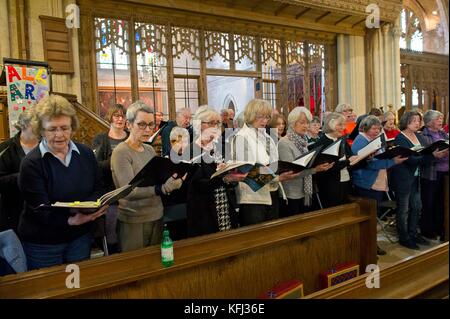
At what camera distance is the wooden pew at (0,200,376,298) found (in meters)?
1.51

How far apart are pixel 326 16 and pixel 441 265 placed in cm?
750

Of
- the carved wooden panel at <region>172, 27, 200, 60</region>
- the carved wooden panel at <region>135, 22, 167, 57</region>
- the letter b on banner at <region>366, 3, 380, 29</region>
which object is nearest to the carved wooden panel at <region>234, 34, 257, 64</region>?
the carved wooden panel at <region>172, 27, 200, 60</region>

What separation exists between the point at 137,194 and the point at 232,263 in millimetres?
689

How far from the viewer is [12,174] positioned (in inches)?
82.2

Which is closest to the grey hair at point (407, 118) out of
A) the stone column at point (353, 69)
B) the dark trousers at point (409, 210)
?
the dark trousers at point (409, 210)

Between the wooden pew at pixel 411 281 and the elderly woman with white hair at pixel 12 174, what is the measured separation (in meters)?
1.91

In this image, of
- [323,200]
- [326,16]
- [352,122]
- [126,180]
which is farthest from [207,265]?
[326,16]

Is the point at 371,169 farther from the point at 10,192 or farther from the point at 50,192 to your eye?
the point at 10,192

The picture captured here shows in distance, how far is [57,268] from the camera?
5.05 ft

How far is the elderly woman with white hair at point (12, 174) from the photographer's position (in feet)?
6.84

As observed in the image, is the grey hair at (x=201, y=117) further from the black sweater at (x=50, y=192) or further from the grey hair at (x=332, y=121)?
the grey hair at (x=332, y=121)

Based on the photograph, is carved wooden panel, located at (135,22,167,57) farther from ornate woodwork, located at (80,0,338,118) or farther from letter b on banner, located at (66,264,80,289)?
letter b on banner, located at (66,264,80,289)
